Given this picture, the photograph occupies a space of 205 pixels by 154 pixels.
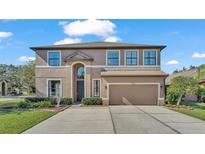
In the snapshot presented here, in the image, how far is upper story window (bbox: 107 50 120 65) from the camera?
23.4 metres

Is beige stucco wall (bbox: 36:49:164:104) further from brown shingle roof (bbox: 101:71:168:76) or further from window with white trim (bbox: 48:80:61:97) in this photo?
brown shingle roof (bbox: 101:71:168:76)

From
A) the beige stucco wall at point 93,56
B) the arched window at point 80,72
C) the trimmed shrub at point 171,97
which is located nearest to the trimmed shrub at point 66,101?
the arched window at point 80,72

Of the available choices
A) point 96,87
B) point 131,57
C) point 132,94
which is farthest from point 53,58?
point 132,94

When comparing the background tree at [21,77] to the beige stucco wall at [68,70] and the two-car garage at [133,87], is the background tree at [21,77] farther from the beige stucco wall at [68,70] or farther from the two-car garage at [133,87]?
the two-car garage at [133,87]

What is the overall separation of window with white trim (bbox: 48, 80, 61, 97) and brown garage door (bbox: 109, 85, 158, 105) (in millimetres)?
5313

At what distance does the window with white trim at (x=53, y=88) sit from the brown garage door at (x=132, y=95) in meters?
5.31

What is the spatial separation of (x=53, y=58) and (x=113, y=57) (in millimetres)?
5878

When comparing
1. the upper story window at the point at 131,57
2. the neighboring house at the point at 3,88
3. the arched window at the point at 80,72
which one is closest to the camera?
the upper story window at the point at 131,57

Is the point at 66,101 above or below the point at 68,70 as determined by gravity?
below

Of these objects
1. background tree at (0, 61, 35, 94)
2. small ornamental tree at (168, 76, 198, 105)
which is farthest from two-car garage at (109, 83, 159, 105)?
background tree at (0, 61, 35, 94)

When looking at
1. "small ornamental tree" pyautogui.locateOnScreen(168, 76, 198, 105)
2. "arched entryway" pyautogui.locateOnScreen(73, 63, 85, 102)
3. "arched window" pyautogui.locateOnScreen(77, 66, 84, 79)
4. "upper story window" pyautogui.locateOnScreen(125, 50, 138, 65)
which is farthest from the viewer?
"arched window" pyautogui.locateOnScreen(77, 66, 84, 79)

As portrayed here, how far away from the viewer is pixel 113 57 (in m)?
23.4

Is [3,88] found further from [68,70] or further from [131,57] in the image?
[131,57]

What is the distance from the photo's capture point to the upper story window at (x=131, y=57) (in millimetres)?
23328
